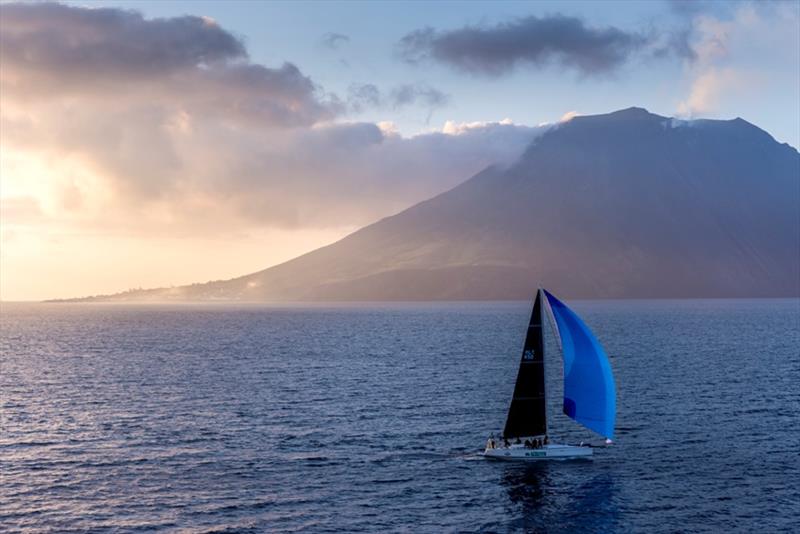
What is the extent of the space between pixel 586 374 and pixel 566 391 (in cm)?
240

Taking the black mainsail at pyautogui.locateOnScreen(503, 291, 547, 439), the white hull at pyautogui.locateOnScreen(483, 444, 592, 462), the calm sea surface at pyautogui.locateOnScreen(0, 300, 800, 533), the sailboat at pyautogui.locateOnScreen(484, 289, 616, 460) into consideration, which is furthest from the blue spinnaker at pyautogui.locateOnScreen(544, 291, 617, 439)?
the calm sea surface at pyautogui.locateOnScreen(0, 300, 800, 533)

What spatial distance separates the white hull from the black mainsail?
1258 mm

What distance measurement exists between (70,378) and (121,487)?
228 ft

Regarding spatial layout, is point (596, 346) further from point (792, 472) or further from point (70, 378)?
point (70, 378)

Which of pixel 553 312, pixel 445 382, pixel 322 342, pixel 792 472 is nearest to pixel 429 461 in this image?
pixel 553 312

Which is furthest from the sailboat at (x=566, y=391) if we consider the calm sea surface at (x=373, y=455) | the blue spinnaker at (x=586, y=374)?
the calm sea surface at (x=373, y=455)

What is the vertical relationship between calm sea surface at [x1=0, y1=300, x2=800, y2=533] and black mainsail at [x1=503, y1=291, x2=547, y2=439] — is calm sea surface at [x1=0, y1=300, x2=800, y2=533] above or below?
below

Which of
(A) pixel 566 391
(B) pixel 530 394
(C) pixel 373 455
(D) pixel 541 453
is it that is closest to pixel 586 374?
(A) pixel 566 391

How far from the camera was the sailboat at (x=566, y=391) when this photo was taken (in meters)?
63.8

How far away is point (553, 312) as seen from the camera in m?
63.8

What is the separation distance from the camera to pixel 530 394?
217 feet

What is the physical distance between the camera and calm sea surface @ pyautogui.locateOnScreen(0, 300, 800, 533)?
5228 cm

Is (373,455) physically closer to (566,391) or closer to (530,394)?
(530,394)

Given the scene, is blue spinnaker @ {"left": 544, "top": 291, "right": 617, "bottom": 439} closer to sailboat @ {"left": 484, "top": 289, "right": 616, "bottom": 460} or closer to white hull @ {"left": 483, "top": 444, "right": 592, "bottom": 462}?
sailboat @ {"left": 484, "top": 289, "right": 616, "bottom": 460}
